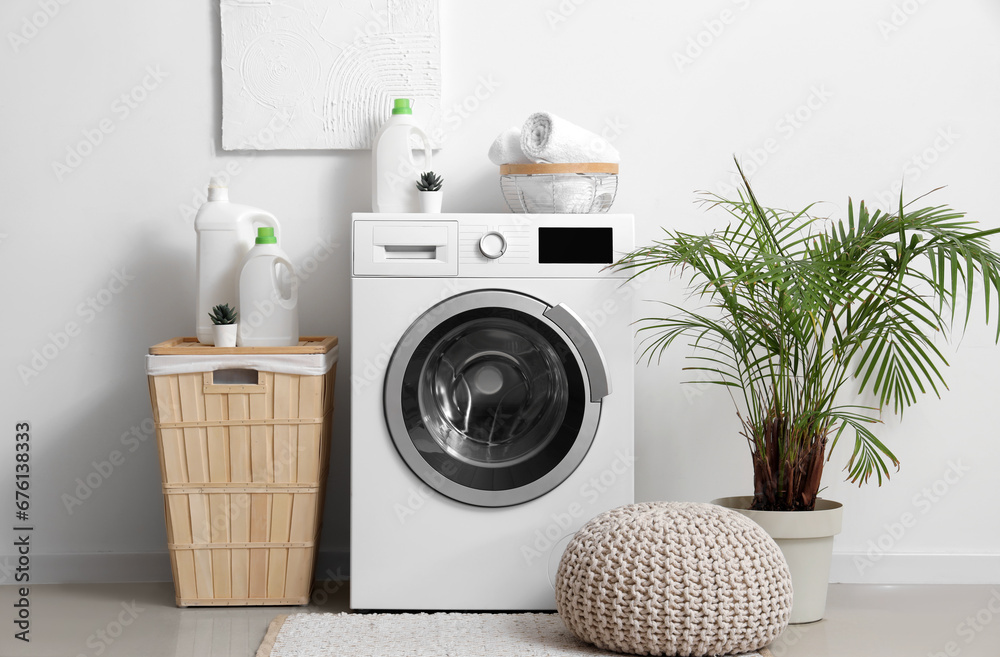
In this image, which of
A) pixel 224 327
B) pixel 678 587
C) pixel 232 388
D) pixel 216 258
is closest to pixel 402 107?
pixel 216 258

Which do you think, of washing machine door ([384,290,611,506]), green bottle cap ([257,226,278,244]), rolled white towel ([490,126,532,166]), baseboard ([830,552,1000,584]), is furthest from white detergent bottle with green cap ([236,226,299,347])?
baseboard ([830,552,1000,584])

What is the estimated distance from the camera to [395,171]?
231 cm

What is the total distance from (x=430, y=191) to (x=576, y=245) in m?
0.41

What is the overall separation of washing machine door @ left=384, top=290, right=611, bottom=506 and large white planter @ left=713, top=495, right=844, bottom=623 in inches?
17.6

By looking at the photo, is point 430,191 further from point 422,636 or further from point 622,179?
point 422,636

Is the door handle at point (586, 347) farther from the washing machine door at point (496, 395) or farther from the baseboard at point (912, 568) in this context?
the baseboard at point (912, 568)

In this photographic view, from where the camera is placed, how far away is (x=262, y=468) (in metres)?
2.10

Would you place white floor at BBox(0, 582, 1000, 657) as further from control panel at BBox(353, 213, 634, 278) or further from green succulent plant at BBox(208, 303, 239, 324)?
control panel at BBox(353, 213, 634, 278)

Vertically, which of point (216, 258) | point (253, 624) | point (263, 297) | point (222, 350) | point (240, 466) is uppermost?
point (216, 258)

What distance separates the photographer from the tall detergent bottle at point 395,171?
7.58 ft

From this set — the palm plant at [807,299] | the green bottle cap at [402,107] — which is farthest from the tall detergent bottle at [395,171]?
the palm plant at [807,299]

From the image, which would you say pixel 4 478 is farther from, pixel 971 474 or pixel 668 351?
pixel 971 474

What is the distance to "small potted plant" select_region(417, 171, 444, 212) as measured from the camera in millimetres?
2234

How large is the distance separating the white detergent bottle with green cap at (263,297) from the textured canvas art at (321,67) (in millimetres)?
424
